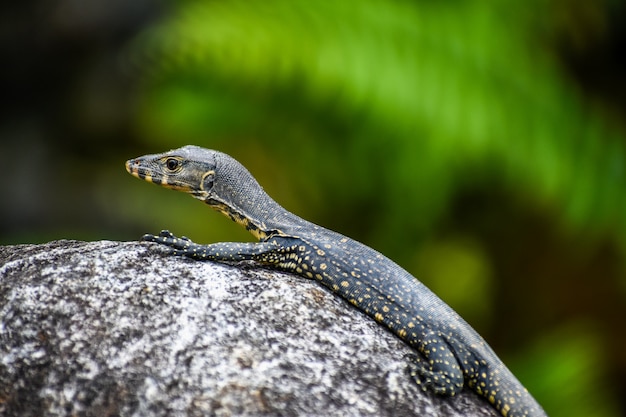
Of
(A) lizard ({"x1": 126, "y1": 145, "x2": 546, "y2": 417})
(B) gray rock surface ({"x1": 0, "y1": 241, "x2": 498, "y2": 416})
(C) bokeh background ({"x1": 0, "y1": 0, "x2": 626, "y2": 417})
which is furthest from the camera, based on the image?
(C) bokeh background ({"x1": 0, "y1": 0, "x2": 626, "y2": 417})

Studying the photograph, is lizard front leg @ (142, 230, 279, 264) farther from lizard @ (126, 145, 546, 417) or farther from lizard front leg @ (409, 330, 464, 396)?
lizard front leg @ (409, 330, 464, 396)

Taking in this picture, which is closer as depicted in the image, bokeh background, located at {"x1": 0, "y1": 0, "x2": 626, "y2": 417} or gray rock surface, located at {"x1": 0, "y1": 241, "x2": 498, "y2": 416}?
gray rock surface, located at {"x1": 0, "y1": 241, "x2": 498, "y2": 416}

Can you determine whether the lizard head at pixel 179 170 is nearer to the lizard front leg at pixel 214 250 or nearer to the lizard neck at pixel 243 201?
the lizard neck at pixel 243 201

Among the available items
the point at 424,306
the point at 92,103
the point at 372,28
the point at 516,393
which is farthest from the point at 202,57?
the point at 92,103

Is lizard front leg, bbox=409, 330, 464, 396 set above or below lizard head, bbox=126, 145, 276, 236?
below

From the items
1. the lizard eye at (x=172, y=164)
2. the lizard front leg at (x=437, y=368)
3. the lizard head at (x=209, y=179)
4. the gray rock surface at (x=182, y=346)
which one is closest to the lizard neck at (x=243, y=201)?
the lizard head at (x=209, y=179)

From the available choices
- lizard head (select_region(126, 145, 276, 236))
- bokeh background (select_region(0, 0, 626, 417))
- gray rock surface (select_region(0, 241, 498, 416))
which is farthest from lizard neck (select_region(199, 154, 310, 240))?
bokeh background (select_region(0, 0, 626, 417))

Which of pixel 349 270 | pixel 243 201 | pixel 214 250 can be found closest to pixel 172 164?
pixel 243 201

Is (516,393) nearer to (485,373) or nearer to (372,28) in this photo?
(485,373)
